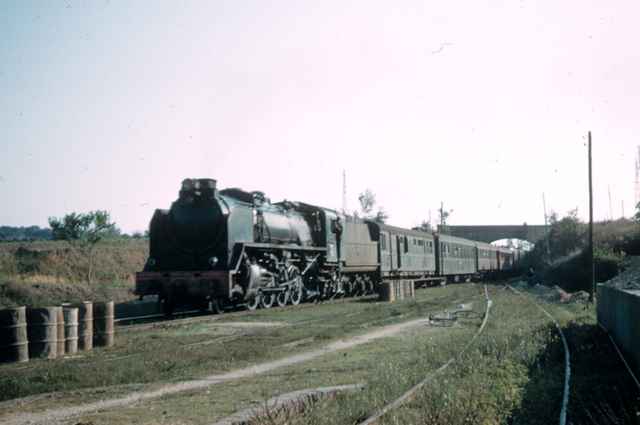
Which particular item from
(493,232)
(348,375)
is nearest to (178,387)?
(348,375)

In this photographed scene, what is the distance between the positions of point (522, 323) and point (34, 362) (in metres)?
12.6

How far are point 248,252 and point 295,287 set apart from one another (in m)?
4.37

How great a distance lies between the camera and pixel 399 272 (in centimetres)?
3844

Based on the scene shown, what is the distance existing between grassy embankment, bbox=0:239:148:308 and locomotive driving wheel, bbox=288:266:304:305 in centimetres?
1019

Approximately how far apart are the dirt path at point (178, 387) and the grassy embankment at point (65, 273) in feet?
58.7

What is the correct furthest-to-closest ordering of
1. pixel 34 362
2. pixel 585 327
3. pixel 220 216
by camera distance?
pixel 220 216 < pixel 585 327 < pixel 34 362

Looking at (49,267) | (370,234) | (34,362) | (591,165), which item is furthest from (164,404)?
(49,267)

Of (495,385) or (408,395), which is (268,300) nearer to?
(495,385)

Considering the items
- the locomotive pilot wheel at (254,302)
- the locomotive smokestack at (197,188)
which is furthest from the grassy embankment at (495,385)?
the locomotive smokestack at (197,188)

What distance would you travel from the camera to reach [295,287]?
26094mm

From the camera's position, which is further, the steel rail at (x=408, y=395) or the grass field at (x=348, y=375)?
the grass field at (x=348, y=375)

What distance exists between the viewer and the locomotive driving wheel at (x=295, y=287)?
2570 cm

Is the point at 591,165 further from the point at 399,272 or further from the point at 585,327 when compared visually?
the point at 585,327

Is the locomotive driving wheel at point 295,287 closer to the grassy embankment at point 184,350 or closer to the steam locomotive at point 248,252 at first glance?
the steam locomotive at point 248,252
